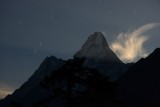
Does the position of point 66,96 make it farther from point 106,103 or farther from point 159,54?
point 159,54

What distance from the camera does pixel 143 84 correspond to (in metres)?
137

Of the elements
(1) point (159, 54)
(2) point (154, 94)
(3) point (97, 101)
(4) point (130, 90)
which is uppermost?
(1) point (159, 54)

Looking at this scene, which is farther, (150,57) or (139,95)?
(150,57)

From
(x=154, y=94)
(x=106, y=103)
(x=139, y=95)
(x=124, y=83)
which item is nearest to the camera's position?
(x=106, y=103)

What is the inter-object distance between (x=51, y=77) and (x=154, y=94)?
3828 inches

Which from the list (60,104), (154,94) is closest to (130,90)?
(154,94)

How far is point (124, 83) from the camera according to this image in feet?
485

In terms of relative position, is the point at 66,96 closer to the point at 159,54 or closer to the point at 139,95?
the point at 139,95

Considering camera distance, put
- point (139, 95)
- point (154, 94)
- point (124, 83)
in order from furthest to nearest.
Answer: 1. point (124, 83)
2. point (139, 95)
3. point (154, 94)

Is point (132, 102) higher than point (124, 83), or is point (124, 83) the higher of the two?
point (124, 83)

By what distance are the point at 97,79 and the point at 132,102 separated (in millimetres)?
99661

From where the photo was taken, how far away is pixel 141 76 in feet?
477

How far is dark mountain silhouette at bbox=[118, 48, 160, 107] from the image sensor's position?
120 m

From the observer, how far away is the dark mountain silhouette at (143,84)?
395 ft
